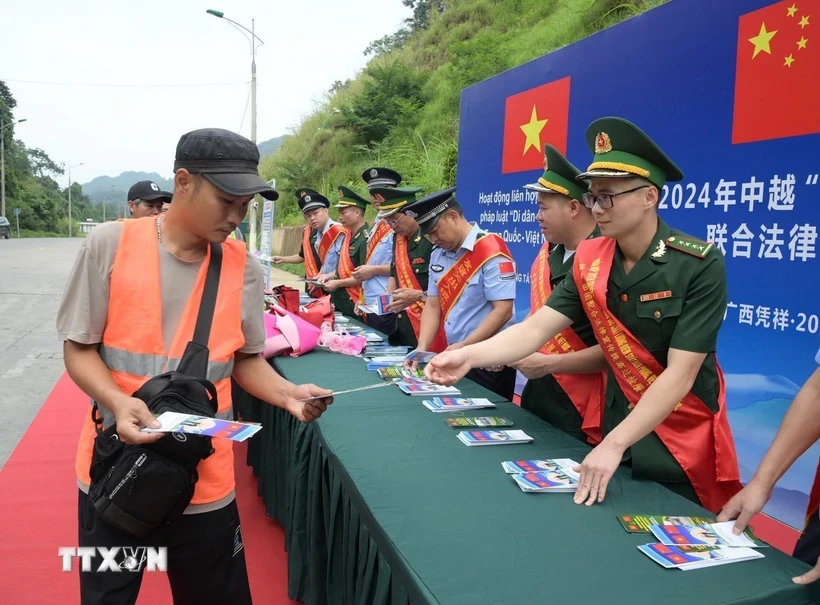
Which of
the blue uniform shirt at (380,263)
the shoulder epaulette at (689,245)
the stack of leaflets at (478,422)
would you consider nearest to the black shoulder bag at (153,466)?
the stack of leaflets at (478,422)

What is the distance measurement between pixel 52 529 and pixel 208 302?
212 cm

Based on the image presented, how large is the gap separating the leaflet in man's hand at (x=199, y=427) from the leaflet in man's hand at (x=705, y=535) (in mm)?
867

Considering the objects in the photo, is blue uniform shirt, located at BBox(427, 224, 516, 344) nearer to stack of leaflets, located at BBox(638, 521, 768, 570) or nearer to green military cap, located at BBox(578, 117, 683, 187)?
green military cap, located at BBox(578, 117, 683, 187)

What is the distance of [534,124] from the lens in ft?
14.7

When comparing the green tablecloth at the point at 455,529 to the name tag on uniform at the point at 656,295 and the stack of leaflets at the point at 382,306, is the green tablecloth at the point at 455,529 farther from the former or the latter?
the stack of leaflets at the point at 382,306

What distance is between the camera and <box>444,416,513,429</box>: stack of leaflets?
200 centimetres

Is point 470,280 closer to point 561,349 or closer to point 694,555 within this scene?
point 561,349

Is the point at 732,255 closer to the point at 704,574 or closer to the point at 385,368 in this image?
the point at 385,368

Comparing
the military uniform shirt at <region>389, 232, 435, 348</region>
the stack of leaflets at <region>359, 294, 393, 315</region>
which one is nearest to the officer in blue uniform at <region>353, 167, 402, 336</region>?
the stack of leaflets at <region>359, 294, 393, 315</region>

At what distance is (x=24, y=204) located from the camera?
1683 inches

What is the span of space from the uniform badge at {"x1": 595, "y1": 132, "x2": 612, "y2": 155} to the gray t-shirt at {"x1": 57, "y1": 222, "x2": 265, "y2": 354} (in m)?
1.11

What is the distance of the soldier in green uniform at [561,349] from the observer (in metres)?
2.06

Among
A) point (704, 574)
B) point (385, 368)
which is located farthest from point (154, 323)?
point (385, 368)

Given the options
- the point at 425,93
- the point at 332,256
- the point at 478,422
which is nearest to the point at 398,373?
the point at 478,422
